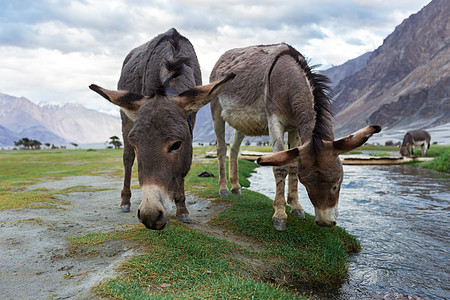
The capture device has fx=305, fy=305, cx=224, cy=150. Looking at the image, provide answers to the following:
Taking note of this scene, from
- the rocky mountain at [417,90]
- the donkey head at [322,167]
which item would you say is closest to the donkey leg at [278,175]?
the donkey head at [322,167]

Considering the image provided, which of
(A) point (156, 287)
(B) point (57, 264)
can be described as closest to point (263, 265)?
(A) point (156, 287)

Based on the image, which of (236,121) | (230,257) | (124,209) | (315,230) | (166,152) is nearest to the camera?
(166,152)

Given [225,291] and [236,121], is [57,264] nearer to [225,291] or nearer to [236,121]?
[225,291]

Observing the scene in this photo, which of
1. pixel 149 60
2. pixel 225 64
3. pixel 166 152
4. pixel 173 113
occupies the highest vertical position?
pixel 225 64

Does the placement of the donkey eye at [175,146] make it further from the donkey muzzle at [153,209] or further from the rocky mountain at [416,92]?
the rocky mountain at [416,92]

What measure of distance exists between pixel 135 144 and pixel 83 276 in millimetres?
1821

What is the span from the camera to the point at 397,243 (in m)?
6.18

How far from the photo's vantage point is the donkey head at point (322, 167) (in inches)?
187

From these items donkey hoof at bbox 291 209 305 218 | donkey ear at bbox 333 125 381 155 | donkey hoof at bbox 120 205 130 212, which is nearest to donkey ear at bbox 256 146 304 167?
donkey ear at bbox 333 125 381 155

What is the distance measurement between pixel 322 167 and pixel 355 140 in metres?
0.72

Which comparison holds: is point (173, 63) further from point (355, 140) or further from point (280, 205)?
point (280, 205)

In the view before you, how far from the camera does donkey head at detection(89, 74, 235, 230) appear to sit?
13.0 feet

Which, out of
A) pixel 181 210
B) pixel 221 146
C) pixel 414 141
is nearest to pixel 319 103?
pixel 181 210

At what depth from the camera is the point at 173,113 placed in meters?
4.35
